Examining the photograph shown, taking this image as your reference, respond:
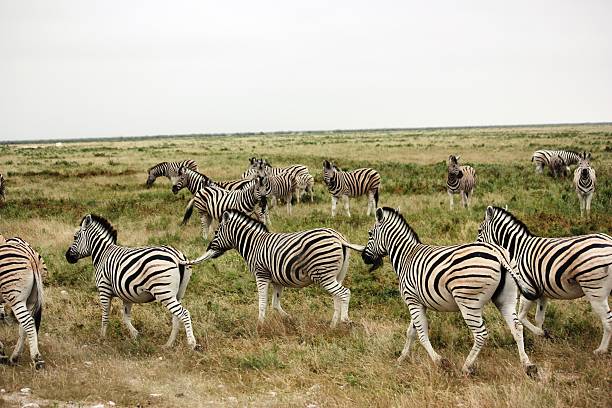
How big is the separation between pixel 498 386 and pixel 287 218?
494 inches

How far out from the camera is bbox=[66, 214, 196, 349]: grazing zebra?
7.74 m

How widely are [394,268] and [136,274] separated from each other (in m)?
3.83

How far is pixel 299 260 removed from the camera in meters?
8.28

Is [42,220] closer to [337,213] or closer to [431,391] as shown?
[337,213]

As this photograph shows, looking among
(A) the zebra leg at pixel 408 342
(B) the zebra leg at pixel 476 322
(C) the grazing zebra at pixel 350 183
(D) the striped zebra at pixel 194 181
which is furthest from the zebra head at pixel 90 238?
(C) the grazing zebra at pixel 350 183

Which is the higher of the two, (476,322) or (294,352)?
(476,322)

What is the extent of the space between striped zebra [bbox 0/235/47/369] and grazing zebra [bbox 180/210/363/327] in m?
2.27

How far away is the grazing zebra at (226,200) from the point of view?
1555 centimetres

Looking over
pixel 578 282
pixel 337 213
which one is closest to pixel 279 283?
pixel 578 282

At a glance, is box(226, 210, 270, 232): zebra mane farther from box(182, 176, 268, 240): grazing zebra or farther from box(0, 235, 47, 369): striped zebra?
box(182, 176, 268, 240): grazing zebra

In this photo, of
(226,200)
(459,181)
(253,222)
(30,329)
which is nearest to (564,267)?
(253,222)

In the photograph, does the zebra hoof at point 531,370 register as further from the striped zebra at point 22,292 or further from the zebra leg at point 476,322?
the striped zebra at point 22,292

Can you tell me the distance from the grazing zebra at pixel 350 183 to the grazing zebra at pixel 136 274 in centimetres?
1108

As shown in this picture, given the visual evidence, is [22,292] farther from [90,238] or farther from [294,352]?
[294,352]
